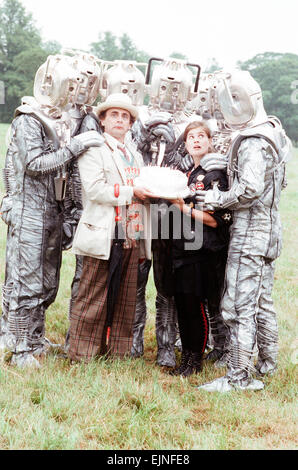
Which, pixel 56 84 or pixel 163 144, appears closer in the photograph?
pixel 56 84

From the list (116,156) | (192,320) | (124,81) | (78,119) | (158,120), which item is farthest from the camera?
(124,81)

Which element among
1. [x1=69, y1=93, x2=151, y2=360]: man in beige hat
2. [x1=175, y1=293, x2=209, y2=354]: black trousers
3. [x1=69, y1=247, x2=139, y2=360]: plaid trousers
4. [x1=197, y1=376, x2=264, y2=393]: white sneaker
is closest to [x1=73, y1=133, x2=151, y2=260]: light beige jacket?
[x1=69, y1=93, x2=151, y2=360]: man in beige hat

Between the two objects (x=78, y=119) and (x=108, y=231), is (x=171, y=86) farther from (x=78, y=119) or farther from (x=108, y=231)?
(x=108, y=231)

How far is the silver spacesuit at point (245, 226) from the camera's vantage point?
371cm

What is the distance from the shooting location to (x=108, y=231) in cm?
375

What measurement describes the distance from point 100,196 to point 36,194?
601mm

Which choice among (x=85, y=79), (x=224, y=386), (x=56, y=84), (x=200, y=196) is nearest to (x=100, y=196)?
(x=200, y=196)

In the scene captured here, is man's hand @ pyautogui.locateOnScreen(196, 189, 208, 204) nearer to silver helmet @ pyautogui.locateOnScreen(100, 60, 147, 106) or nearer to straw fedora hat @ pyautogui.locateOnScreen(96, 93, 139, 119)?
straw fedora hat @ pyautogui.locateOnScreen(96, 93, 139, 119)

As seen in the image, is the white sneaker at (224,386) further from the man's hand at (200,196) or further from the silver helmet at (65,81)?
the silver helmet at (65,81)

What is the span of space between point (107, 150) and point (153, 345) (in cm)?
199

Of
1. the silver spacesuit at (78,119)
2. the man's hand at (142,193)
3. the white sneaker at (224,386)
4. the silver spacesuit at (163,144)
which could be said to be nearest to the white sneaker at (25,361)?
the silver spacesuit at (78,119)

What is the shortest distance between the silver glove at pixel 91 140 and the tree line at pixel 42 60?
28.5m

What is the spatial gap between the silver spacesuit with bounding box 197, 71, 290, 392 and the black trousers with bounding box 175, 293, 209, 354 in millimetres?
190
